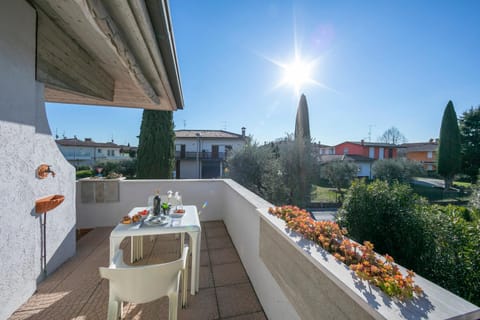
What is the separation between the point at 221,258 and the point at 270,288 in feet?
4.12

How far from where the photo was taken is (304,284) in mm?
1151

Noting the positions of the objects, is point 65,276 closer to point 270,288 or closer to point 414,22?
point 270,288

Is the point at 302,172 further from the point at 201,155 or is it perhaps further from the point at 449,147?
the point at 449,147

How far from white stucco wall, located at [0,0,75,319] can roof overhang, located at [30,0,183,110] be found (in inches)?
7.0

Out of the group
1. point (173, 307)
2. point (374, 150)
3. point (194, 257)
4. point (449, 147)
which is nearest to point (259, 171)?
point (194, 257)

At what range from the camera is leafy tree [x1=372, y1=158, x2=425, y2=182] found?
14352 mm

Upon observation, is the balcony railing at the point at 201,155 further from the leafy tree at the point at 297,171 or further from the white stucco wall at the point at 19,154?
the white stucco wall at the point at 19,154

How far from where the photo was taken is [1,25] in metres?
1.59

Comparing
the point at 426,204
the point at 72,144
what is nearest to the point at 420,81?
the point at 426,204

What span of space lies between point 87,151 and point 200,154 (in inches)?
617

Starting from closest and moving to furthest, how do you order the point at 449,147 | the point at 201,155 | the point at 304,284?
the point at 304,284
the point at 449,147
the point at 201,155

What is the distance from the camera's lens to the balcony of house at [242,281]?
0.78 m

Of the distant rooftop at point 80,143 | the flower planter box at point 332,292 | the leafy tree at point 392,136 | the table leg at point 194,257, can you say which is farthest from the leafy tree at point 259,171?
the leafy tree at point 392,136

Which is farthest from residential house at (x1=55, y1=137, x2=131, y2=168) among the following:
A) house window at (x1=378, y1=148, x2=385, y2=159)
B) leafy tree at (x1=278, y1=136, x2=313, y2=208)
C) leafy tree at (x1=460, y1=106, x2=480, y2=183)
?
leafy tree at (x1=460, y1=106, x2=480, y2=183)
